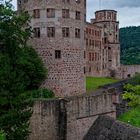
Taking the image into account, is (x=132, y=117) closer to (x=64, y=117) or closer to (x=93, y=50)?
(x=64, y=117)

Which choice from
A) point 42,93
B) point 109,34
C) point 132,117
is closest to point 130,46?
point 109,34

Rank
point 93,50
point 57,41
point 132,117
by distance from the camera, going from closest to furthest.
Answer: point 132,117 → point 57,41 → point 93,50

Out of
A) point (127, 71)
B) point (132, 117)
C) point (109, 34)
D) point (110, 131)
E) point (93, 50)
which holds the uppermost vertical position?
point (109, 34)

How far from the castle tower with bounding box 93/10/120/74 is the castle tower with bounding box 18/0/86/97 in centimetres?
4927

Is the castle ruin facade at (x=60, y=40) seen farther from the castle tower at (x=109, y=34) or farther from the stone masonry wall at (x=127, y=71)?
the stone masonry wall at (x=127, y=71)

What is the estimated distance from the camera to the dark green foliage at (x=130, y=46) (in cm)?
15700

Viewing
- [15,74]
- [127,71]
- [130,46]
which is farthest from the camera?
[130,46]

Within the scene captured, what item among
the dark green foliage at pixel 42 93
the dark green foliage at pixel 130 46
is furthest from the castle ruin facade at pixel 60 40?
the dark green foliage at pixel 130 46

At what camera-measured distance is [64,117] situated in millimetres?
35219

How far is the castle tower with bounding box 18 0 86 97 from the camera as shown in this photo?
42.5 m

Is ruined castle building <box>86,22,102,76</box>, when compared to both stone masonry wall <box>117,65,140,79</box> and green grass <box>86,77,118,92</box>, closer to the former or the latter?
stone masonry wall <box>117,65,140,79</box>

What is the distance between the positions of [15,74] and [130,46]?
15109 cm

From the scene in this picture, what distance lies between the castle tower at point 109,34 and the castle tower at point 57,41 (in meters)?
49.3

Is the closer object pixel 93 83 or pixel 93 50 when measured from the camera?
pixel 93 83
